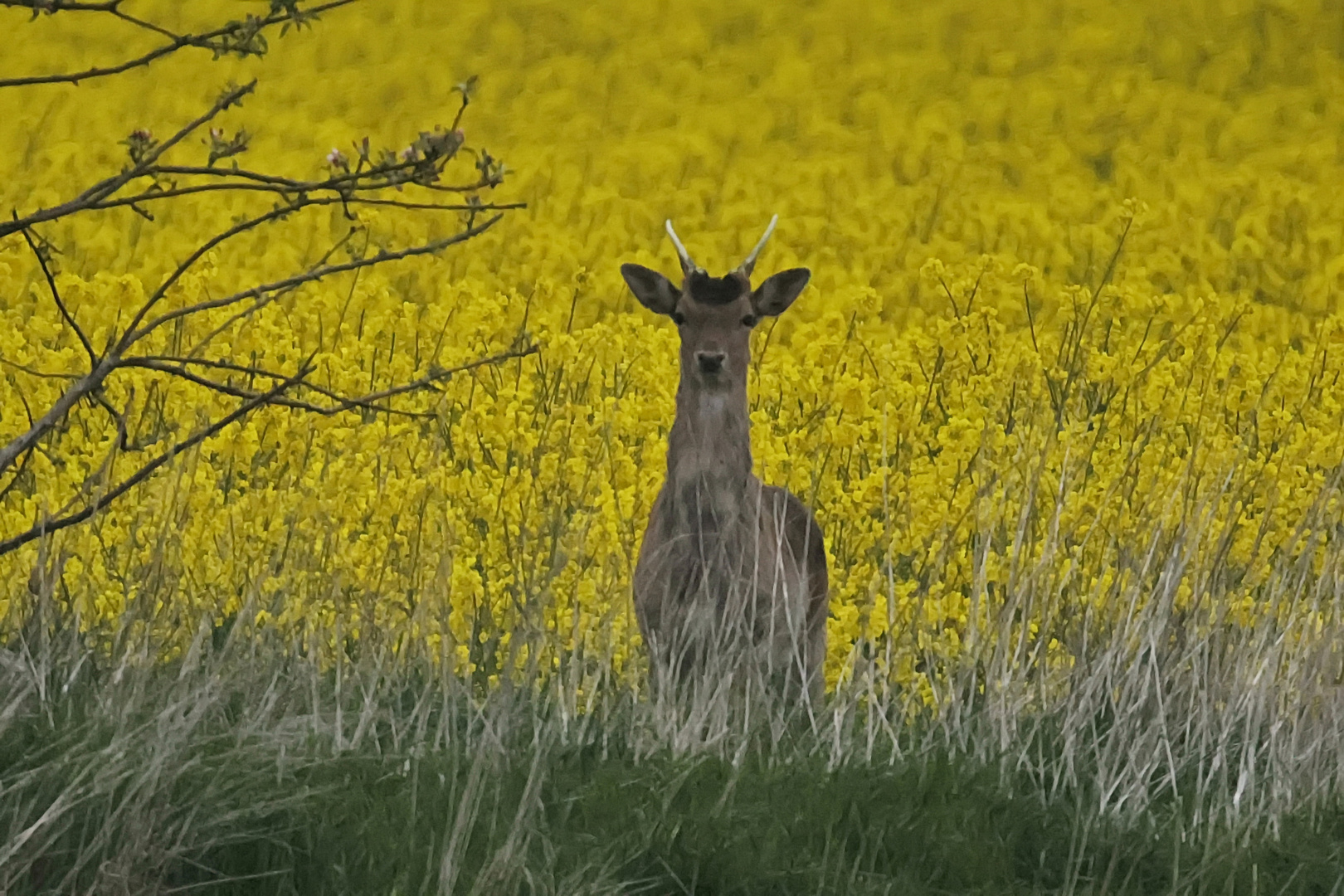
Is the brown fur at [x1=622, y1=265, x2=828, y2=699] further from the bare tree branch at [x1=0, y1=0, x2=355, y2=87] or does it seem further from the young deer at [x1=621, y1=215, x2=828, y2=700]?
the bare tree branch at [x1=0, y1=0, x2=355, y2=87]

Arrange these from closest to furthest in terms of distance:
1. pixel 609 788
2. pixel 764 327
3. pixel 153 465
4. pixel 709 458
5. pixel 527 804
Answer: pixel 527 804 < pixel 153 465 < pixel 609 788 < pixel 709 458 < pixel 764 327

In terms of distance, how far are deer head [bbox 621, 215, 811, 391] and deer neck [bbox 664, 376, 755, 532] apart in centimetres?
5

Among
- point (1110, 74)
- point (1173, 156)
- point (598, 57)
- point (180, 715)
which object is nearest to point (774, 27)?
point (598, 57)

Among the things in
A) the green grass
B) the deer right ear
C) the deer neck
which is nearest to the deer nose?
the deer neck

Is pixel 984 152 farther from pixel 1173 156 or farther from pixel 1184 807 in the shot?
pixel 1184 807

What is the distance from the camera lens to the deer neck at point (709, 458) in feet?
22.5

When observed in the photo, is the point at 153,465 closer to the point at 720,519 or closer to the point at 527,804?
the point at 527,804

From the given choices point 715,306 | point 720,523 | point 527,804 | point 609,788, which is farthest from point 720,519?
point 527,804

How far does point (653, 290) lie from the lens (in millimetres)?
7281

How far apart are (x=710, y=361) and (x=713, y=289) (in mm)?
371

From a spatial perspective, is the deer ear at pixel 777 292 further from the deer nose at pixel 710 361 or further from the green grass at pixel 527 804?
the green grass at pixel 527 804

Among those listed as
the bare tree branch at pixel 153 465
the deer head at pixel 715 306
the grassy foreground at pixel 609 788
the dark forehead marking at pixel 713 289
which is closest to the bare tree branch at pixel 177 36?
the bare tree branch at pixel 153 465

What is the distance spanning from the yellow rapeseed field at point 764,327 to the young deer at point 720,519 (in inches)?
8.3

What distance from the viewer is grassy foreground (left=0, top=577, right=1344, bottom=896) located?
4.12 m
